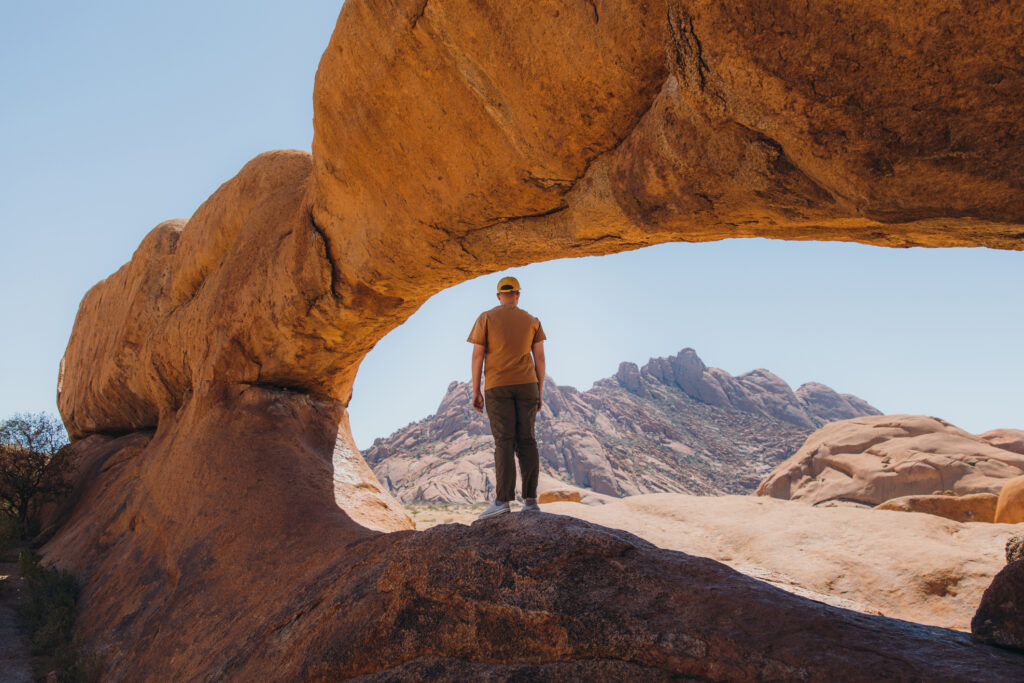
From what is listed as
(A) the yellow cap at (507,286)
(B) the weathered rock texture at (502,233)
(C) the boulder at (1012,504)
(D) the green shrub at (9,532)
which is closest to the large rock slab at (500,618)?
(B) the weathered rock texture at (502,233)

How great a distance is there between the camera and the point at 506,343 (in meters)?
4.33

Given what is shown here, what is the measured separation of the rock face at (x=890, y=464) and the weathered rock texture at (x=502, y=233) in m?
15.9

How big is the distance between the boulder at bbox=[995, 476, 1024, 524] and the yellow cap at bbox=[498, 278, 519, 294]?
7.87m

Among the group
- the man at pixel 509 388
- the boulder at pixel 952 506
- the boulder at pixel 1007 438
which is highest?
the boulder at pixel 1007 438

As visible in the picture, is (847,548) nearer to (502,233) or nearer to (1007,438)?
(502,233)

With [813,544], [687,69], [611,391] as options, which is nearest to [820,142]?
[687,69]

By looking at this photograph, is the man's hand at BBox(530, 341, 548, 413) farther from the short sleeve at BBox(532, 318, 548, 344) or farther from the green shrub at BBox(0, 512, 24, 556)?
the green shrub at BBox(0, 512, 24, 556)

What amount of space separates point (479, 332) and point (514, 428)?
0.77 meters

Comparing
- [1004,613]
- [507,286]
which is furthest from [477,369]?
[1004,613]

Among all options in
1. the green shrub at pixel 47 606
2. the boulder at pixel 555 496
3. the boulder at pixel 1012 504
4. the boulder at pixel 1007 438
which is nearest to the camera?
the green shrub at pixel 47 606

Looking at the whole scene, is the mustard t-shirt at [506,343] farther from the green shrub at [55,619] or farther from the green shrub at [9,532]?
the green shrub at [9,532]

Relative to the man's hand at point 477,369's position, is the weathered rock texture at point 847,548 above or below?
below

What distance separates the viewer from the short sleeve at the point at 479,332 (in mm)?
4418

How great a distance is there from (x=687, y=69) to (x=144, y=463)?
26.6 feet
